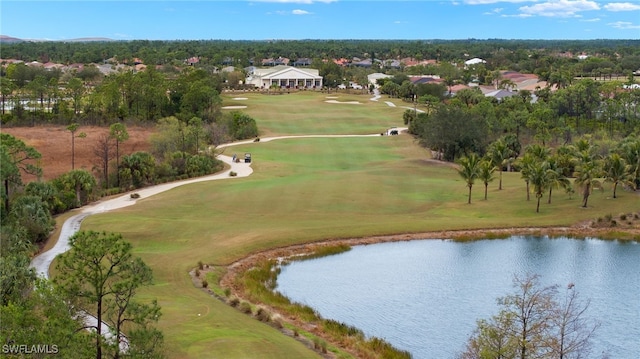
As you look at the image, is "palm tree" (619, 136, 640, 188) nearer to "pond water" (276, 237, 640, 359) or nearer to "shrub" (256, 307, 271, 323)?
"pond water" (276, 237, 640, 359)

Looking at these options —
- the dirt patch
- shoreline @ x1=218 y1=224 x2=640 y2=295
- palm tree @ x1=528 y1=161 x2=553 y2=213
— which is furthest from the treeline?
the dirt patch

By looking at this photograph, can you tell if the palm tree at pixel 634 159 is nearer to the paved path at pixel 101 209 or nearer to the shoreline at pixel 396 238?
the shoreline at pixel 396 238

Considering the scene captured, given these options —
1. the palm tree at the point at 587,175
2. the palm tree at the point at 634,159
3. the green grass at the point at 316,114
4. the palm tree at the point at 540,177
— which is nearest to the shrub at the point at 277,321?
the palm tree at the point at 540,177

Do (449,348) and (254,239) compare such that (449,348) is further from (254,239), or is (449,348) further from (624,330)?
(254,239)

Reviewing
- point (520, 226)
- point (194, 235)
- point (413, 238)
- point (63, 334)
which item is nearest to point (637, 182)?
point (520, 226)

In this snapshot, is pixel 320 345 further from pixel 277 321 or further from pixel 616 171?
pixel 616 171

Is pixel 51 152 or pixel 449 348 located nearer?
pixel 449 348

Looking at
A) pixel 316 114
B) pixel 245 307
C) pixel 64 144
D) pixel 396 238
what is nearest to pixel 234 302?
pixel 245 307
